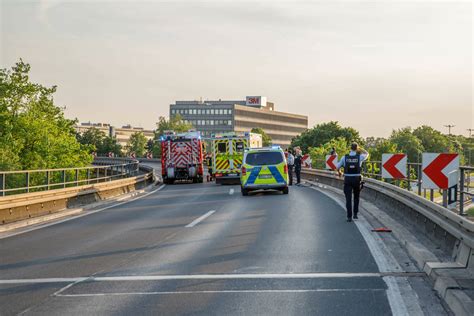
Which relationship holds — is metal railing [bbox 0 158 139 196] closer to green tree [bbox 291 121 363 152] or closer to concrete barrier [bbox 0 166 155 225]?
concrete barrier [bbox 0 166 155 225]

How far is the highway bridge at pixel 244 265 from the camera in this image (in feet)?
22.1

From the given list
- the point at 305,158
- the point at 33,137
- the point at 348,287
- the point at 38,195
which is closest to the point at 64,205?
the point at 38,195

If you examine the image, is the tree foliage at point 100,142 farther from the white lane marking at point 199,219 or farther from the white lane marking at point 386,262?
the white lane marking at point 386,262

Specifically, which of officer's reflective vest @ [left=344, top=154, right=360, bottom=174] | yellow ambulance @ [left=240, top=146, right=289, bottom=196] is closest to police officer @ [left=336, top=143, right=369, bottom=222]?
officer's reflective vest @ [left=344, top=154, right=360, bottom=174]

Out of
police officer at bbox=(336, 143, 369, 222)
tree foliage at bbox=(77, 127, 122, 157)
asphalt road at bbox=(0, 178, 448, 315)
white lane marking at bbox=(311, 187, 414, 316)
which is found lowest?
asphalt road at bbox=(0, 178, 448, 315)

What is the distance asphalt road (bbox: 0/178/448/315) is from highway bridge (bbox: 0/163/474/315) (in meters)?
0.01

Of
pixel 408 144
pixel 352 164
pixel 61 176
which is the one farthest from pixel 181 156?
pixel 408 144

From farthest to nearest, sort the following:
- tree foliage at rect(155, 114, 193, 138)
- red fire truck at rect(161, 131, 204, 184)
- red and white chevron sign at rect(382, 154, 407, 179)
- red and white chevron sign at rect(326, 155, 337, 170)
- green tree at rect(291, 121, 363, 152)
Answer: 1. tree foliage at rect(155, 114, 193, 138)
2. green tree at rect(291, 121, 363, 152)
3. red fire truck at rect(161, 131, 204, 184)
4. red and white chevron sign at rect(326, 155, 337, 170)
5. red and white chevron sign at rect(382, 154, 407, 179)

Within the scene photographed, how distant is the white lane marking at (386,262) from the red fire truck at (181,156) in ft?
77.5

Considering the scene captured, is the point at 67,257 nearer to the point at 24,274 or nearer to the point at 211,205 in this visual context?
the point at 24,274

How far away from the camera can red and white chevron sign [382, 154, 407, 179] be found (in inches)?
648

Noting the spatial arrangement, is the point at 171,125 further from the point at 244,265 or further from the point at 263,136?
the point at 244,265

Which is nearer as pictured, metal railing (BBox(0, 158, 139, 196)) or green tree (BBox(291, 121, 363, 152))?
metal railing (BBox(0, 158, 139, 196))

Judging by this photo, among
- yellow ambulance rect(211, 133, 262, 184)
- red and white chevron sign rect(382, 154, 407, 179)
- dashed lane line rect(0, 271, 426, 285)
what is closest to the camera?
dashed lane line rect(0, 271, 426, 285)
